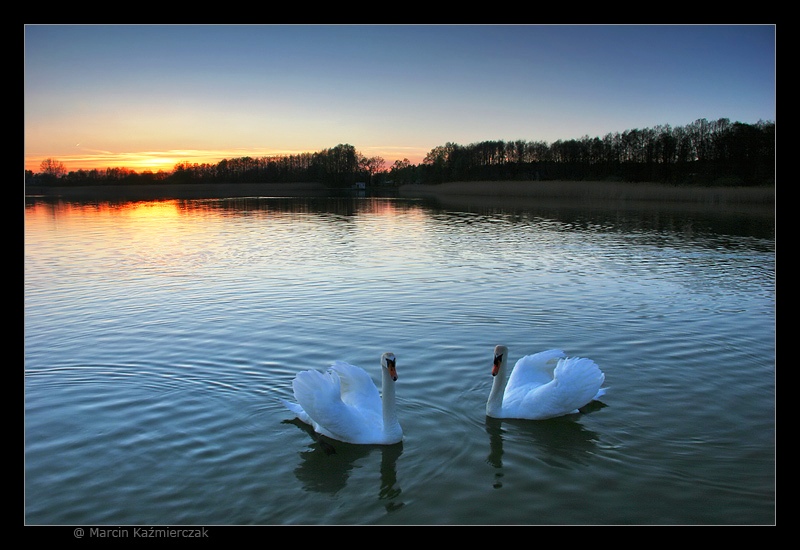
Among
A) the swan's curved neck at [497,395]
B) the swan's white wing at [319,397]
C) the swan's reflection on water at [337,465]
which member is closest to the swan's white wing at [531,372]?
the swan's curved neck at [497,395]

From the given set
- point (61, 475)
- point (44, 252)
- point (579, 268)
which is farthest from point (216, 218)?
point (61, 475)

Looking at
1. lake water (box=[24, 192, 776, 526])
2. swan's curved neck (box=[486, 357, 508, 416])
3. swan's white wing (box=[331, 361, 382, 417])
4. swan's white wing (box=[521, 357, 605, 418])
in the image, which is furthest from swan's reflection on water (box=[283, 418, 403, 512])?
swan's white wing (box=[521, 357, 605, 418])

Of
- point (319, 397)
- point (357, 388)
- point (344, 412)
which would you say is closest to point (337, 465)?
point (344, 412)

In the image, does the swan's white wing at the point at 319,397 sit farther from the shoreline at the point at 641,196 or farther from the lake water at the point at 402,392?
the shoreline at the point at 641,196

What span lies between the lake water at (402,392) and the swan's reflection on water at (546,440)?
0.9 inches

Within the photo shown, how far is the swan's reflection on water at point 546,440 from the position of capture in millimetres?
5328

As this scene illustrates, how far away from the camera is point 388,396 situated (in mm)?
5547

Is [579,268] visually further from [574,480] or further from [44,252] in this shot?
[44,252]

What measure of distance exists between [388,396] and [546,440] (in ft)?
4.87

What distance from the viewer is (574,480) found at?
4.95m

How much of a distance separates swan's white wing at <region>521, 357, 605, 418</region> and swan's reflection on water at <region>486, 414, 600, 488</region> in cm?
13

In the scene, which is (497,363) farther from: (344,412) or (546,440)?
(344,412)

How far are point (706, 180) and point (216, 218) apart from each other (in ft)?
123

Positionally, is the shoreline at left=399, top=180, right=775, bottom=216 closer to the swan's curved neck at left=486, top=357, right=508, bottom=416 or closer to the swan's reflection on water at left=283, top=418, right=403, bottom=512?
the swan's curved neck at left=486, top=357, right=508, bottom=416
